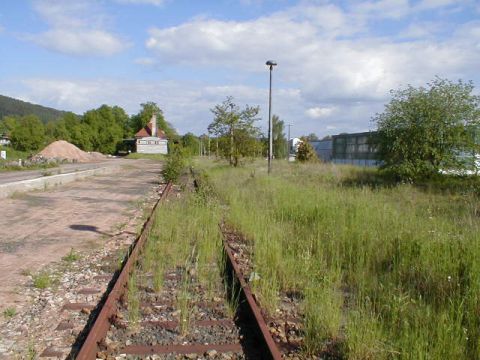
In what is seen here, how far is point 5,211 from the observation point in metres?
14.5

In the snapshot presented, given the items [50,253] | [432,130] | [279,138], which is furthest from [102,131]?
[50,253]

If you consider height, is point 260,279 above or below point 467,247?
below

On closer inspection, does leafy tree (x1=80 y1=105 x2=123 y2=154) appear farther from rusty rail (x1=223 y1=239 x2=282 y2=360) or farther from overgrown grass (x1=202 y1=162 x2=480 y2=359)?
rusty rail (x1=223 y1=239 x2=282 y2=360)

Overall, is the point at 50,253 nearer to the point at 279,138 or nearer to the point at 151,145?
the point at 279,138

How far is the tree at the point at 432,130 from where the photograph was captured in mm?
19594

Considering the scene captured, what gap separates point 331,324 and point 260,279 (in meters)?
1.88

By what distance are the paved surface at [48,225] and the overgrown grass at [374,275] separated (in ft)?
11.2

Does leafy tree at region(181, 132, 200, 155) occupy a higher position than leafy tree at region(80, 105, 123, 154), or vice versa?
leafy tree at region(80, 105, 123, 154)

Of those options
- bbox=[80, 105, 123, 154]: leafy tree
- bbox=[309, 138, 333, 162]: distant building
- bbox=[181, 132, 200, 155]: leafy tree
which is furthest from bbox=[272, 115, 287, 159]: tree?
bbox=[80, 105, 123, 154]: leafy tree


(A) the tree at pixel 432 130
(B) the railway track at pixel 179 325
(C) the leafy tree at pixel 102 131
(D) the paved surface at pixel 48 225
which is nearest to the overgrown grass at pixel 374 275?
(B) the railway track at pixel 179 325

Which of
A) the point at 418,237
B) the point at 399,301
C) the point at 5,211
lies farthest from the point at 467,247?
the point at 5,211

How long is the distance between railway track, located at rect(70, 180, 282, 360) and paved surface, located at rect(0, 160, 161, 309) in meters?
1.64

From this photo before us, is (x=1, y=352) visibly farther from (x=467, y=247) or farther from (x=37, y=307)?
(x=467, y=247)

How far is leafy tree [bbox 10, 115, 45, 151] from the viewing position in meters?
97.0
